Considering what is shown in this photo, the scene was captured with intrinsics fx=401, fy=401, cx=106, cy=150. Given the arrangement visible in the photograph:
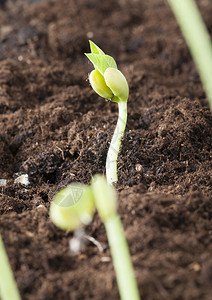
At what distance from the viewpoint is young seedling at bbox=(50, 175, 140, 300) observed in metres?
0.65

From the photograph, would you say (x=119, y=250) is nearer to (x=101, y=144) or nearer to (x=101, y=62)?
(x=101, y=62)

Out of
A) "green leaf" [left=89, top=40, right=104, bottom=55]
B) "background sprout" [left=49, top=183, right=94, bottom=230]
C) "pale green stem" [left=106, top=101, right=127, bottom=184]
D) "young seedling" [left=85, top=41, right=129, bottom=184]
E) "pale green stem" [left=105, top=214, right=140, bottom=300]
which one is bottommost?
"pale green stem" [left=105, top=214, right=140, bottom=300]

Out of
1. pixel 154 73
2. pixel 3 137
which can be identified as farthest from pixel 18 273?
pixel 154 73

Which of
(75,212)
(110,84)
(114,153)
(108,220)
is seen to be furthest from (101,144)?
(108,220)

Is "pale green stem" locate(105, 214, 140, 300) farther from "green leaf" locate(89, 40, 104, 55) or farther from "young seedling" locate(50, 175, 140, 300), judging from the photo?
"green leaf" locate(89, 40, 104, 55)

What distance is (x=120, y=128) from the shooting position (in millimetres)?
1082

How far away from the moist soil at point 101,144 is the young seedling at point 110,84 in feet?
0.24

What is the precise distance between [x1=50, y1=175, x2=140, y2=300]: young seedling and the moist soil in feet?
0.15

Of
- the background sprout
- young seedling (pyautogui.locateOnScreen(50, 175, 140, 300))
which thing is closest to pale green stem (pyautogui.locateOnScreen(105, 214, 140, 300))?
young seedling (pyautogui.locateOnScreen(50, 175, 140, 300))

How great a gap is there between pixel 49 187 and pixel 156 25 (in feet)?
4.69

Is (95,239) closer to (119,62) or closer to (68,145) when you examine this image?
(68,145)

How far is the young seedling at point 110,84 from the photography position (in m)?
0.98

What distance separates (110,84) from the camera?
0.98 metres

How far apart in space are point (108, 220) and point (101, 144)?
0.57 m
